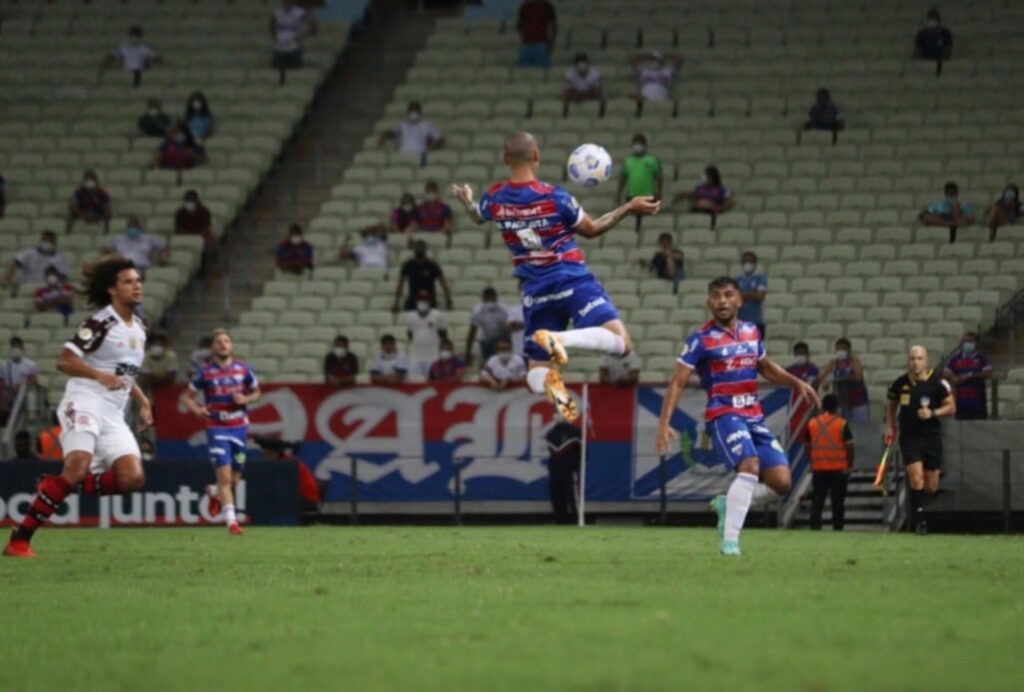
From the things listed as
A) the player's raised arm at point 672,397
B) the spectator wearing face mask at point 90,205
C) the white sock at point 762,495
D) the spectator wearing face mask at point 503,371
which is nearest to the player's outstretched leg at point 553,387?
the player's raised arm at point 672,397

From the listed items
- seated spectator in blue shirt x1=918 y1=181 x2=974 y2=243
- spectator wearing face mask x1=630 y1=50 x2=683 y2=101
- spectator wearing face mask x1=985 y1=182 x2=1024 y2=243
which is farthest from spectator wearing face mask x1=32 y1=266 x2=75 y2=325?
spectator wearing face mask x1=985 y1=182 x2=1024 y2=243

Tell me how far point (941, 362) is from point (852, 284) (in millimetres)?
2991

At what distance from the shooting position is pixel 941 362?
26953mm

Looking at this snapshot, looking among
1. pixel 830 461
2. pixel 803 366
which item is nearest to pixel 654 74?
pixel 803 366

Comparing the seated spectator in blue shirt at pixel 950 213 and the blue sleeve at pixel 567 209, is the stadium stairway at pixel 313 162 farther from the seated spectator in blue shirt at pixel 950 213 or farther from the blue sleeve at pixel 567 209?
the blue sleeve at pixel 567 209

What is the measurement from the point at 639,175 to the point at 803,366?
5.43 m

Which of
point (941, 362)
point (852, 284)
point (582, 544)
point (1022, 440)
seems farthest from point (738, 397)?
point (852, 284)

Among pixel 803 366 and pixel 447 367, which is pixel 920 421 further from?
pixel 447 367

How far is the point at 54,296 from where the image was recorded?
3083 cm

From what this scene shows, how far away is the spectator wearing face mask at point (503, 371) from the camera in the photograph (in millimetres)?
27562

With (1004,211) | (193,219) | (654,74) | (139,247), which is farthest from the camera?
(654,74)

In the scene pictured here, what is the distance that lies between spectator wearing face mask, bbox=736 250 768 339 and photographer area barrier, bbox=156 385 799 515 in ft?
6.50

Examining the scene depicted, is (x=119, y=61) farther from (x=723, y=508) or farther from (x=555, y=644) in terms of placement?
(x=555, y=644)

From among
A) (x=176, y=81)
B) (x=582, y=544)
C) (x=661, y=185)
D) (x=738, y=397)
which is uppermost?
(x=176, y=81)
